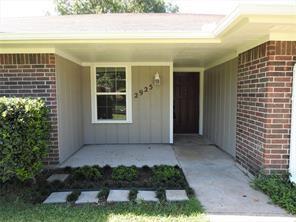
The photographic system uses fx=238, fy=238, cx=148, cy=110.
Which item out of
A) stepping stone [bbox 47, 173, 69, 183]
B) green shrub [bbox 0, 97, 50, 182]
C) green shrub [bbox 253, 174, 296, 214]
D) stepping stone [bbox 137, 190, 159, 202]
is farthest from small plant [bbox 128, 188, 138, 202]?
green shrub [bbox 253, 174, 296, 214]

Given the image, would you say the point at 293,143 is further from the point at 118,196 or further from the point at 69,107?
the point at 69,107

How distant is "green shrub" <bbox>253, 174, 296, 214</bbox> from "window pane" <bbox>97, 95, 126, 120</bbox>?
4.07 m

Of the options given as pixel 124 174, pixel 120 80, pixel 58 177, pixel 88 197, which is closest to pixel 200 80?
pixel 120 80

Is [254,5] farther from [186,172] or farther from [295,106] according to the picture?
[186,172]

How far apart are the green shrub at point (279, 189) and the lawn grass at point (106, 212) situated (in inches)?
41.5

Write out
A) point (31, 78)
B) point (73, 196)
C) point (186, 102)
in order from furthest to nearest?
point (186, 102), point (31, 78), point (73, 196)

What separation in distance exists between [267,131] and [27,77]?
432 cm

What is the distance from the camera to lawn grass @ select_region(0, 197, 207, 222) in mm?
2729

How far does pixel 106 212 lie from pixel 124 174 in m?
1.20

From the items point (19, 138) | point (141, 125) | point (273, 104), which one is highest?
point (273, 104)

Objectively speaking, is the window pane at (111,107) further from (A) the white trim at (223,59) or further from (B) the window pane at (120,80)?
(A) the white trim at (223,59)

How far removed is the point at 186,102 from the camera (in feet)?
27.6

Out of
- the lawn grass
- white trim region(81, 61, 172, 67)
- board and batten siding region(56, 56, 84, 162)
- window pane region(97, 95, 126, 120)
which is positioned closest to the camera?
the lawn grass

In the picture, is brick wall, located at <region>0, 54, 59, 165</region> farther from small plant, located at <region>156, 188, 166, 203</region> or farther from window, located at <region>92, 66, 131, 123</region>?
small plant, located at <region>156, 188, 166, 203</region>
